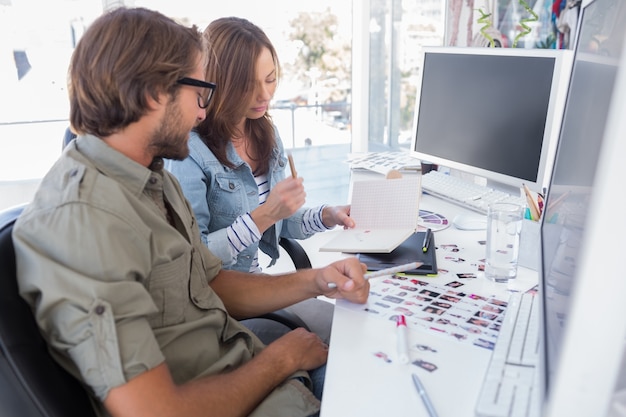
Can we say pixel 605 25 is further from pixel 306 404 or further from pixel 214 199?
pixel 214 199

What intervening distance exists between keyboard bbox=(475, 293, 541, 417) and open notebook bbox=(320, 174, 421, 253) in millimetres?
378

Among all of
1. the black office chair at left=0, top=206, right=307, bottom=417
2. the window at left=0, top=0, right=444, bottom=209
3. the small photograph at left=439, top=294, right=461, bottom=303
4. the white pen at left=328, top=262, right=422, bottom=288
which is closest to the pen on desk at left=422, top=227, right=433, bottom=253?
the white pen at left=328, top=262, right=422, bottom=288

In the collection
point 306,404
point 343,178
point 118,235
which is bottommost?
point 343,178

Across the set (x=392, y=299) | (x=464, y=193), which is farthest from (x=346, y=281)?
(x=464, y=193)

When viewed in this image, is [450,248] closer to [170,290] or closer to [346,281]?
[346,281]

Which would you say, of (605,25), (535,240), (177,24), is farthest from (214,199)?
(605,25)

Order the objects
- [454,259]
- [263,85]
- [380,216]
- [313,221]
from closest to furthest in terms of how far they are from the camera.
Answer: [454,259], [380,216], [263,85], [313,221]

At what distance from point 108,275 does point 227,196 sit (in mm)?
723

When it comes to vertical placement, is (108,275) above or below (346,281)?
above

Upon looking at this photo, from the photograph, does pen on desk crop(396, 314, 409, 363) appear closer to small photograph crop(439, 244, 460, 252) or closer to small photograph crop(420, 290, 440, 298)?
small photograph crop(420, 290, 440, 298)

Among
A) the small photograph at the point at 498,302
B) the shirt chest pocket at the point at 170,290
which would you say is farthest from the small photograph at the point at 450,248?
the shirt chest pocket at the point at 170,290

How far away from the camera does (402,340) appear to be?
92 cm

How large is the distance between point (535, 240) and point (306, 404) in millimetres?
619

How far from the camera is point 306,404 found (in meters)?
0.99
